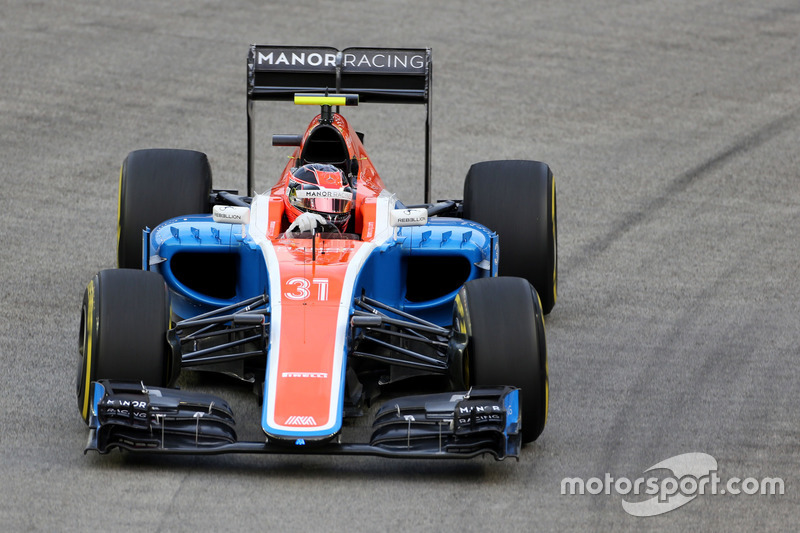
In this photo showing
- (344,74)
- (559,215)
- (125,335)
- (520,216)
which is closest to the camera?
(125,335)

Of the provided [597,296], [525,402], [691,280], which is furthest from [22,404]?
[691,280]

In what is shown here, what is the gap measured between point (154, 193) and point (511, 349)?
3556 millimetres

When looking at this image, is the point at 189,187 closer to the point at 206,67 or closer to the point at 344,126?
the point at 344,126

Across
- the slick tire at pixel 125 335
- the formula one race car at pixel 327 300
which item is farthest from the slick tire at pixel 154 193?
the slick tire at pixel 125 335

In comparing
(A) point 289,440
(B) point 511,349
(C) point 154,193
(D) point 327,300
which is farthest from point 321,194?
(A) point 289,440

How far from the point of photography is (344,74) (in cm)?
1215

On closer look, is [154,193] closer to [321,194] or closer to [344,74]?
[321,194]

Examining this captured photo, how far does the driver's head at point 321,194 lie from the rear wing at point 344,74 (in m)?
2.04

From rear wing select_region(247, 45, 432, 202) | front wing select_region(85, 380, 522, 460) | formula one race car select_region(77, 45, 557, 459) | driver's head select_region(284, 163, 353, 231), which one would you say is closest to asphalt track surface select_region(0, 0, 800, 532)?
front wing select_region(85, 380, 522, 460)

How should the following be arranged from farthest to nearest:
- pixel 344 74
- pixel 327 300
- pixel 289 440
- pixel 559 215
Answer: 1. pixel 559 215
2. pixel 344 74
3. pixel 327 300
4. pixel 289 440

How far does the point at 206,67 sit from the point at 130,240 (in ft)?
26.8

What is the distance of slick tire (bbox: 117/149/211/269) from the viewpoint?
36.4 ft

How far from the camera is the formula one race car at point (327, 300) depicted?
8.35m

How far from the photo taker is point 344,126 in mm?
11703
